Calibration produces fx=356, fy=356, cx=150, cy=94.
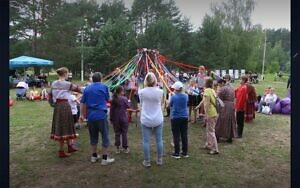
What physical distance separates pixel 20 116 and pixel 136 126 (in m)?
4.02

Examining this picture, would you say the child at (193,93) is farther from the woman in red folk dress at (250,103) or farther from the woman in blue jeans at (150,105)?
the woman in blue jeans at (150,105)

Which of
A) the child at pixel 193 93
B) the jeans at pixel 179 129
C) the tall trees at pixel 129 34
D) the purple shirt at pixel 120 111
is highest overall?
the tall trees at pixel 129 34

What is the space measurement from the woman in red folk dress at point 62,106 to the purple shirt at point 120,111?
749 millimetres

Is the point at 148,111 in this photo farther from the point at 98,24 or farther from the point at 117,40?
the point at 98,24

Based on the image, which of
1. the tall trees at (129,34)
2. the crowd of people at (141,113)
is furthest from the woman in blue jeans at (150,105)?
the tall trees at (129,34)

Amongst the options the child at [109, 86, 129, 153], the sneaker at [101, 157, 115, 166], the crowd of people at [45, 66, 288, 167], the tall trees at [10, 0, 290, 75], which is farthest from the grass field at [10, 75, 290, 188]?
the tall trees at [10, 0, 290, 75]

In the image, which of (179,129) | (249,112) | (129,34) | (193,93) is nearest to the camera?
(179,129)

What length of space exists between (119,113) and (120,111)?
40 mm

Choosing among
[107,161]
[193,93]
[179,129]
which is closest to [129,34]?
[193,93]

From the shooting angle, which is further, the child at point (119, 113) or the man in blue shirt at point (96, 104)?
the child at point (119, 113)

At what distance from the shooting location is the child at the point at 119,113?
6.12 m

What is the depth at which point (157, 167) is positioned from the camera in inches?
216

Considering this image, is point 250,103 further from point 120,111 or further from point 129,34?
point 129,34

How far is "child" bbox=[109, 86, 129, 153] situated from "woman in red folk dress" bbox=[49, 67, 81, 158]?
747 mm
